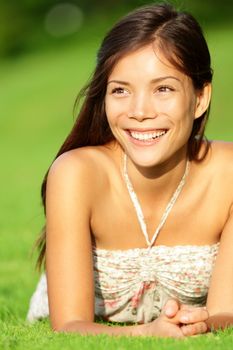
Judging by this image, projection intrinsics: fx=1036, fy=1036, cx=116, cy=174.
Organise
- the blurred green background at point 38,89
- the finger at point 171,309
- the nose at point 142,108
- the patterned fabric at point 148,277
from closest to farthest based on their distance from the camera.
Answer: the finger at point 171,309, the nose at point 142,108, the patterned fabric at point 148,277, the blurred green background at point 38,89

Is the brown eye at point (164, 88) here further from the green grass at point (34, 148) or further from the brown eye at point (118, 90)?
the green grass at point (34, 148)

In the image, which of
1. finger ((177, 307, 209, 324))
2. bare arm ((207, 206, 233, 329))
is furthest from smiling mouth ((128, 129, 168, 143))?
finger ((177, 307, 209, 324))

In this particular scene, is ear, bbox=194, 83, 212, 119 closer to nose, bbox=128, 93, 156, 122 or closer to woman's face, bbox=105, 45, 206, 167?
woman's face, bbox=105, 45, 206, 167

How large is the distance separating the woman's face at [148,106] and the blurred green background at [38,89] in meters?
0.66

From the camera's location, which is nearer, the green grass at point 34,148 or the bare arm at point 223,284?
the green grass at point 34,148

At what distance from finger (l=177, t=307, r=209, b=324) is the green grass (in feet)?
0.29

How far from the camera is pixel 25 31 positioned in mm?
37375

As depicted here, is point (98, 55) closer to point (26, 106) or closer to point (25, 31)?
point (26, 106)

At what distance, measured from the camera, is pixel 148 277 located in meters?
5.44

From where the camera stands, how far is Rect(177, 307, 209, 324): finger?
4426mm

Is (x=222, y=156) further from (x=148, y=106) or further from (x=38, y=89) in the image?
(x=38, y=89)

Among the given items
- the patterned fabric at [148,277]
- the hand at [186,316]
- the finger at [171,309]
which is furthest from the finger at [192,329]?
the patterned fabric at [148,277]

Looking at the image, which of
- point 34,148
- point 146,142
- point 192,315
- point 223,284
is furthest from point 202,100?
point 34,148

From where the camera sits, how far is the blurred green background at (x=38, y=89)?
882 centimetres
